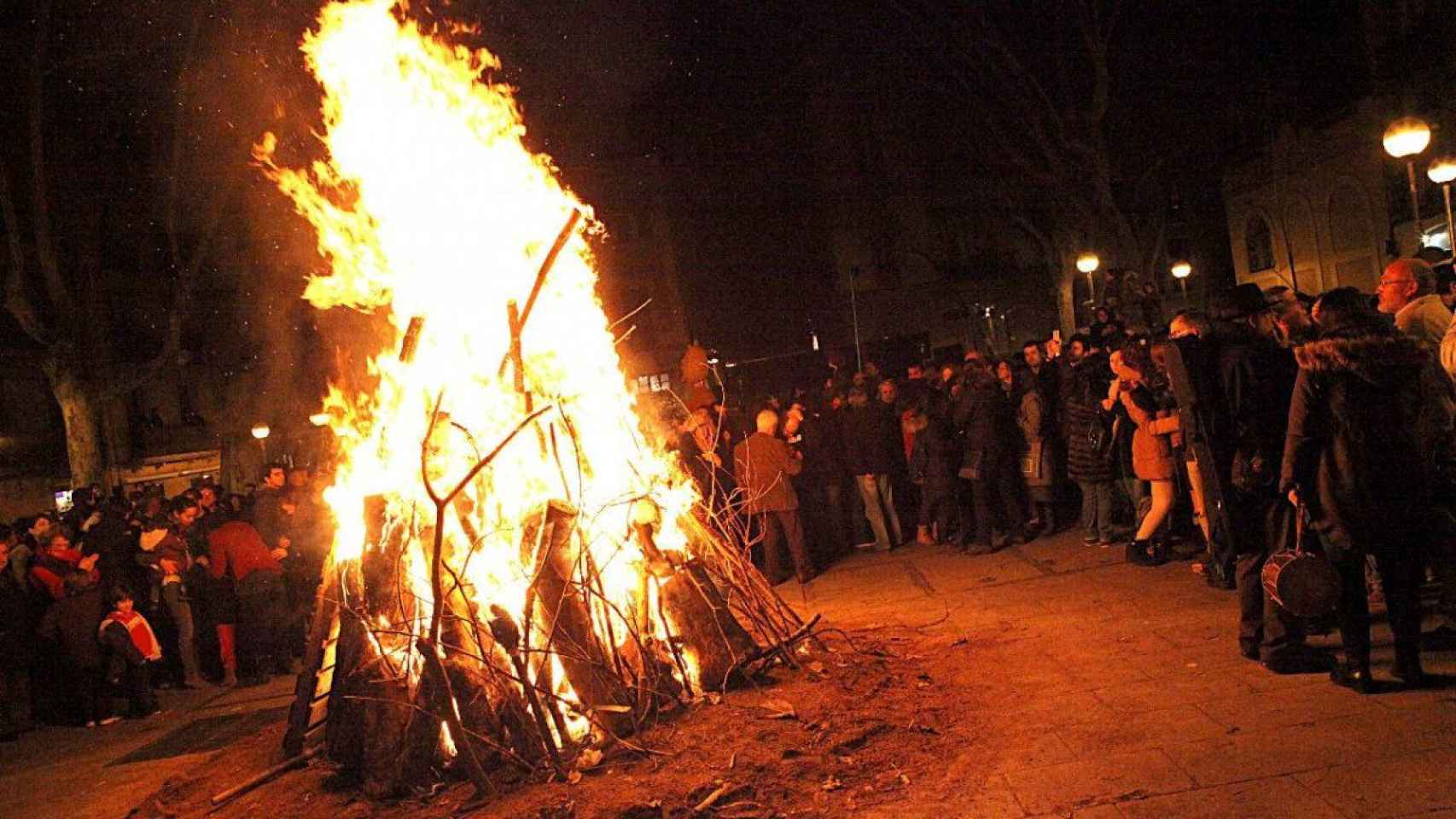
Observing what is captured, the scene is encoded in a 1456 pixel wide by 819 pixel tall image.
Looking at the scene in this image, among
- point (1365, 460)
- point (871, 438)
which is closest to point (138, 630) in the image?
point (871, 438)

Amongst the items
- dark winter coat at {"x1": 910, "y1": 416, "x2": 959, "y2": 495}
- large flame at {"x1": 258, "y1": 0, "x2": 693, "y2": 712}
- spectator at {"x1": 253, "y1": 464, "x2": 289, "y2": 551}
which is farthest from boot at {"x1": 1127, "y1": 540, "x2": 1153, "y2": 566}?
spectator at {"x1": 253, "y1": 464, "x2": 289, "y2": 551}

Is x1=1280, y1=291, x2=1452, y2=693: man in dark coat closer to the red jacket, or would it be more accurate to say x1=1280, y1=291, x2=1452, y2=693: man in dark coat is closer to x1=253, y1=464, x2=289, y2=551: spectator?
the red jacket

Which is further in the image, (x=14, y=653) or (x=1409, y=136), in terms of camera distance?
→ (x=1409, y=136)

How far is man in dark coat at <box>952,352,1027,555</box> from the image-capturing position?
32.5 feet

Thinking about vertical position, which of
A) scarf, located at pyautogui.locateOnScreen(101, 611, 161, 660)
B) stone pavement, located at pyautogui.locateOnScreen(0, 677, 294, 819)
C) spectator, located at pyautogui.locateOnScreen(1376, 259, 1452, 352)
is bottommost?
stone pavement, located at pyautogui.locateOnScreen(0, 677, 294, 819)

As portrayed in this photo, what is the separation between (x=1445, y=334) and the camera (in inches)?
213

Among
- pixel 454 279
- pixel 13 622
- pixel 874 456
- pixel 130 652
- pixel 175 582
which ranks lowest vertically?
pixel 130 652

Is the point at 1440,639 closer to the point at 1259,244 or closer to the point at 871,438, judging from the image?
the point at 871,438

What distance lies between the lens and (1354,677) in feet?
15.3

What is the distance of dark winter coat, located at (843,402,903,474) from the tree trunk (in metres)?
15.0

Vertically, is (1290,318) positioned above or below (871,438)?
above

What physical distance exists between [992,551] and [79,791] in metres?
8.35

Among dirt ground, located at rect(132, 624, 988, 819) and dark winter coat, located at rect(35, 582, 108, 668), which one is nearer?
dirt ground, located at rect(132, 624, 988, 819)

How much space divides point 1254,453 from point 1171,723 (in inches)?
66.3
